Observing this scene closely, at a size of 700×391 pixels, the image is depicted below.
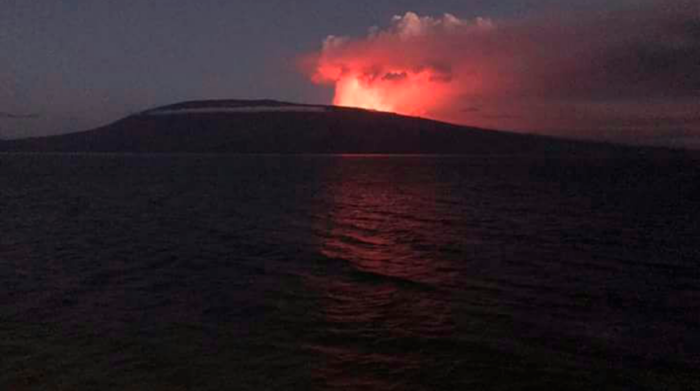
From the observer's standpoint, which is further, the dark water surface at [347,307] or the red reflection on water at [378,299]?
the red reflection on water at [378,299]

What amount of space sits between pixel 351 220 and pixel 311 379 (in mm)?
30878

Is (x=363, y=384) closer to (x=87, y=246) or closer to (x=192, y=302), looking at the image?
(x=192, y=302)

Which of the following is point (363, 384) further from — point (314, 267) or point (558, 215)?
point (558, 215)

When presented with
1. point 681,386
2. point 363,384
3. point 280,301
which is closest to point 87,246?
point 280,301

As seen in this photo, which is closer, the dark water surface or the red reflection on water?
the dark water surface

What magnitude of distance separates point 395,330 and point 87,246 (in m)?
20.0

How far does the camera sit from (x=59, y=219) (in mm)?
42750

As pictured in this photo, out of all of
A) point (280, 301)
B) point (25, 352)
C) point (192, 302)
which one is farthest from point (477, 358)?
point (25, 352)

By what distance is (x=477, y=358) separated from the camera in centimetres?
1451

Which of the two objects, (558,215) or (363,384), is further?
(558,215)

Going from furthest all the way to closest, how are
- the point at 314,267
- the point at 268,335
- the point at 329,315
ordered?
1. the point at 314,267
2. the point at 329,315
3. the point at 268,335

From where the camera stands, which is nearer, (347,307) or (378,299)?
(347,307)

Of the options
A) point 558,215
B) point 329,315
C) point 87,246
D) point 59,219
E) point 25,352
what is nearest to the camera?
point 25,352

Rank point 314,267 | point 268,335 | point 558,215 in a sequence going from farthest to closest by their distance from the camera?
point 558,215 < point 314,267 < point 268,335
